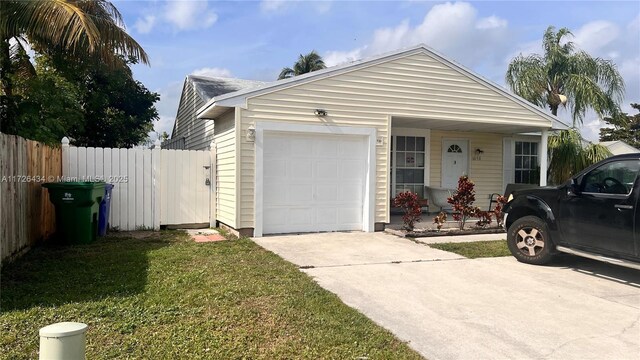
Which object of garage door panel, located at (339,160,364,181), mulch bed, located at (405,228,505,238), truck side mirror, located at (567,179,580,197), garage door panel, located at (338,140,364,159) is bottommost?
mulch bed, located at (405,228,505,238)

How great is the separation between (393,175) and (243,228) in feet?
16.4

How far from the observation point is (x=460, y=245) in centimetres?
839

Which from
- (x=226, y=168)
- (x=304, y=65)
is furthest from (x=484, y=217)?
(x=304, y=65)

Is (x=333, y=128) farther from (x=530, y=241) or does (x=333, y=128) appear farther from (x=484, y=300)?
(x=484, y=300)

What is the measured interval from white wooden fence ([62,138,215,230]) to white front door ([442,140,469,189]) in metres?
6.59

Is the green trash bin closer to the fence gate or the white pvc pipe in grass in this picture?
the fence gate

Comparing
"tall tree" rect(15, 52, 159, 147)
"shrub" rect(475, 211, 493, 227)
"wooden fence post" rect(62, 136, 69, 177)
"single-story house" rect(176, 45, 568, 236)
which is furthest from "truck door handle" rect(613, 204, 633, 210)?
"tall tree" rect(15, 52, 159, 147)

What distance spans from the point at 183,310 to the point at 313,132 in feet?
18.2

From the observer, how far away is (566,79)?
1894cm

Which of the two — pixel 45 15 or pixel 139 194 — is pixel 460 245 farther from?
pixel 45 15

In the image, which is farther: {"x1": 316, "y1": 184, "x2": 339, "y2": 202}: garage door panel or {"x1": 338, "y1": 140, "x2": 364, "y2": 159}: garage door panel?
{"x1": 338, "y1": 140, "x2": 364, "y2": 159}: garage door panel

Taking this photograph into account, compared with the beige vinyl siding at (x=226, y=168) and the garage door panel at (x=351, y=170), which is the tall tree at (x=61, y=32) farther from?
the garage door panel at (x=351, y=170)

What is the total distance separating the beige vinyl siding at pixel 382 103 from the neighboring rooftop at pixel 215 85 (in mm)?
3776

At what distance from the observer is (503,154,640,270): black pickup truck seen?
5582mm
